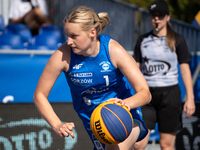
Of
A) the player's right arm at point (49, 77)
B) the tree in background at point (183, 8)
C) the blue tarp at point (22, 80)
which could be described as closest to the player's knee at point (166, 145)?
the blue tarp at point (22, 80)

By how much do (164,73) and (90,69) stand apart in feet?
4.95

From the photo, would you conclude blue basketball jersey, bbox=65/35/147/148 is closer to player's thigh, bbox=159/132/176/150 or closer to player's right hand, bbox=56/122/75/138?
player's right hand, bbox=56/122/75/138

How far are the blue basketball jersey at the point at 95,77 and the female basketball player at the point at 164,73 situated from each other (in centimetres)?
108

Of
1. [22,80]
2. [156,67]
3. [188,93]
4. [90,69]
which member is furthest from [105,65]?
[22,80]

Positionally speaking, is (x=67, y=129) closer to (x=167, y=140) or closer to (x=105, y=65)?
(x=105, y=65)

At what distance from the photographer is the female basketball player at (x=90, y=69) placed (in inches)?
89.1

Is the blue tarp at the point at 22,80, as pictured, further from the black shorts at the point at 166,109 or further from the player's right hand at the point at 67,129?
the player's right hand at the point at 67,129

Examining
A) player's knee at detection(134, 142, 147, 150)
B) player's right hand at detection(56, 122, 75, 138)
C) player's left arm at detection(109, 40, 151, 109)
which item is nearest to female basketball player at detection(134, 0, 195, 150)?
player's knee at detection(134, 142, 147, 150)

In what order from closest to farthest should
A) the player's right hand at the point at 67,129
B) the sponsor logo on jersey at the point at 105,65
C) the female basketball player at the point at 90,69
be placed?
the player's right hand at the point at 67,129, the female basketball player at the point at 90,69, the sponsor logo on jersey at the point at 105,65

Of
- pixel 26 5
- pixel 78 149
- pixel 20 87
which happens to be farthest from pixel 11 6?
pixel 78 149

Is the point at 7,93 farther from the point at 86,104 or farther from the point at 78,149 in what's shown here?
the point at 86,104

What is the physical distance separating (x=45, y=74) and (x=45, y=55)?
2.37 metres

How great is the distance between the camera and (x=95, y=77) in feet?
7.94

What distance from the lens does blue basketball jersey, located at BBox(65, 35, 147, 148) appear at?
7.92 ft
